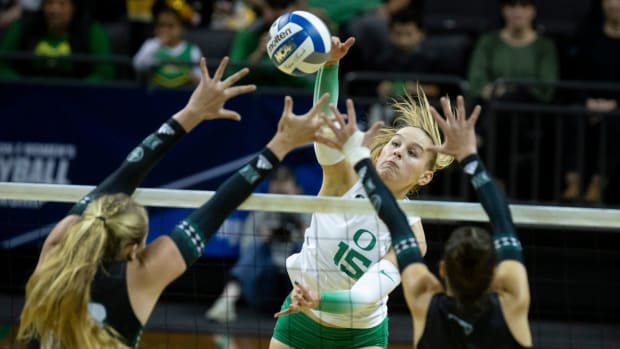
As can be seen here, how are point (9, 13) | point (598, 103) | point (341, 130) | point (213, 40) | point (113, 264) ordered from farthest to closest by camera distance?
point (9, 13) → point (213, 40) → point (598, 103) → point (341, 130) → point (113, 264)

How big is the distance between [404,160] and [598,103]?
4277mm

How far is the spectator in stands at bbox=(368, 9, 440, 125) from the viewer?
9.59 m

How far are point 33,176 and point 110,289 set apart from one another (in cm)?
581

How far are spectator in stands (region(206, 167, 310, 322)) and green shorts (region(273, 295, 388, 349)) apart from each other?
3624mm

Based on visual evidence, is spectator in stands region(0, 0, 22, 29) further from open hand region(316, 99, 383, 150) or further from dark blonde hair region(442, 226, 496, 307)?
dark blonde hair region(442, 226, 496, 307)

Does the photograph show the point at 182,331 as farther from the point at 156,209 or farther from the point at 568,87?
the point at 568,87

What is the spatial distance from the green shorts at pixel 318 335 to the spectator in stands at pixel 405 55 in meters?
4.18

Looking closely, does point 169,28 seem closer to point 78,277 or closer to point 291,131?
point 291,131

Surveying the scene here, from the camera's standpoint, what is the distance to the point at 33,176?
9.53 meters

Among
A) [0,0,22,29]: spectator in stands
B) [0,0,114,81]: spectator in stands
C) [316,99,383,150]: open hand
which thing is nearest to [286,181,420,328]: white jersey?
[316,99,383,150]: open hand

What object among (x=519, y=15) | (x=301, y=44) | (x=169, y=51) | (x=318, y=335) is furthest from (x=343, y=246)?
(x=169, y=51)

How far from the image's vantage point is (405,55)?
9.78m

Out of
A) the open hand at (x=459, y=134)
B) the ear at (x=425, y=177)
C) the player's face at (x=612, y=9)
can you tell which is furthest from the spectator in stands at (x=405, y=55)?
the open hand at (x=459, y=134)

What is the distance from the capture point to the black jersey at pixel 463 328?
13.0ft
